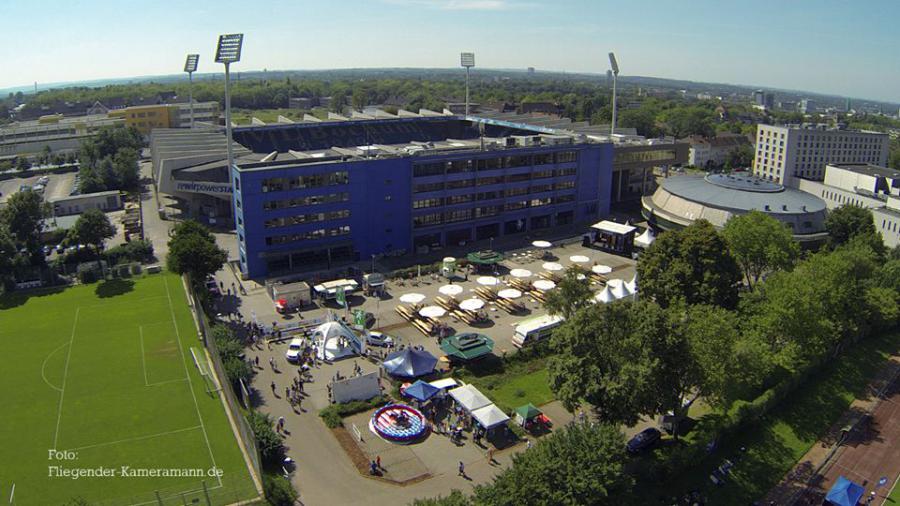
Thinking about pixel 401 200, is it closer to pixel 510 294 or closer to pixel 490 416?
pixel 510 294

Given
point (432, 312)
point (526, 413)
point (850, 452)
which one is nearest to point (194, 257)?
point (432, 312)

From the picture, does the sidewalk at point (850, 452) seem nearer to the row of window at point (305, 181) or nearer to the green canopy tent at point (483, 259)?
the green canopy tent at point (483, 259)

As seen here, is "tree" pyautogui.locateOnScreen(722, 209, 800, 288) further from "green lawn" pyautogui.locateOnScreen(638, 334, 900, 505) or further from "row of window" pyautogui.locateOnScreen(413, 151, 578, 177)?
"row of window" pyautogui.locateOnScreen(413, 151, 578, 177)

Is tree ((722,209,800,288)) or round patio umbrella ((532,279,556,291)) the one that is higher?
tree ((722,209,800,288))

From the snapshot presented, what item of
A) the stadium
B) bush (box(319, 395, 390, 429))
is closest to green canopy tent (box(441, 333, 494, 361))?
bush (box(319, 395, 390, 429))

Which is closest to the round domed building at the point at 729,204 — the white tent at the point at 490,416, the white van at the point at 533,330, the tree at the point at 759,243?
the tree at the point at 759,243

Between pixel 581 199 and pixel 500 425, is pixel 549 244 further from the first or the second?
pixel 500 425

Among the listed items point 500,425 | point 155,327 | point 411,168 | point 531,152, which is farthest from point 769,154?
point 155,327
